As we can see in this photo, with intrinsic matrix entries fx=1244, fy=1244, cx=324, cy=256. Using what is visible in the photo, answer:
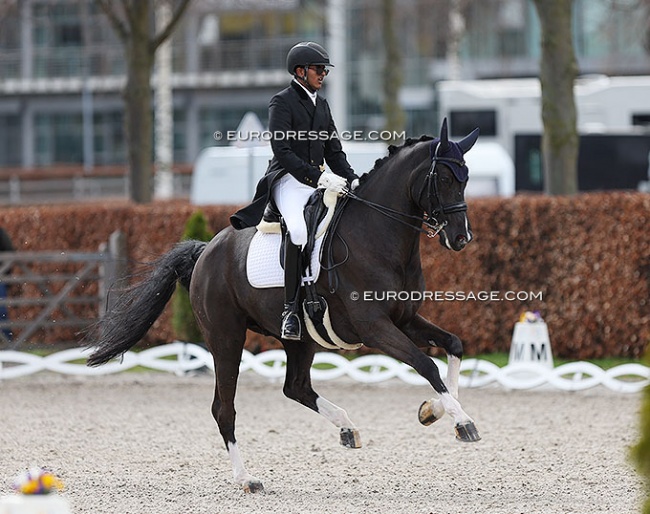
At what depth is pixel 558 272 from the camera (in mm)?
14695

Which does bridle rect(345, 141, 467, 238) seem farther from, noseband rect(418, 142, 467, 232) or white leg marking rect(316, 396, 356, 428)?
white leg marking rect(316, 396, 356, 428)

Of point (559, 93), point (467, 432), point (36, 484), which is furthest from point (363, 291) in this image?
point (559, 93)

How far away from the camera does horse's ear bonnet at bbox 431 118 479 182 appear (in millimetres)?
7461

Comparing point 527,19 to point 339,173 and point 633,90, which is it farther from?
point 339,173

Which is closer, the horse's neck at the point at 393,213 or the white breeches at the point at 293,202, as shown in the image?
the horse's neck at the point at 393,213

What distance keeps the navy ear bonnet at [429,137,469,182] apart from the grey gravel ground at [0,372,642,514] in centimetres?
190

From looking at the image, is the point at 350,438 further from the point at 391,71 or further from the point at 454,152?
the point at 391,71

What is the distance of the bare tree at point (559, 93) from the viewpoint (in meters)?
16.0

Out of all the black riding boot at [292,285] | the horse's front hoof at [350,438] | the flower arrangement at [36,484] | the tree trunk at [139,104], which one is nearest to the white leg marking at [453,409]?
the horse's front hoof at [350,438]

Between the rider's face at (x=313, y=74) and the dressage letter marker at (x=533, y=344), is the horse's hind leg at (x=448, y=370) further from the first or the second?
the dressage letter marker at (x=533, y=344)

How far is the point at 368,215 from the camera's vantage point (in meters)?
7.92

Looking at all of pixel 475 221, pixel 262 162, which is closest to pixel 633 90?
pixel 262 162

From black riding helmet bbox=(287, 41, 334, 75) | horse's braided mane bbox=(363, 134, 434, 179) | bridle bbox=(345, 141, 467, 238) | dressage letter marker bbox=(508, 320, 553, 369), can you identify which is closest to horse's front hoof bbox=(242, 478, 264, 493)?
bridle bbox=(345, 141, 467, 238)

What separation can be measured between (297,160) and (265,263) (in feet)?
2.41
